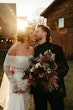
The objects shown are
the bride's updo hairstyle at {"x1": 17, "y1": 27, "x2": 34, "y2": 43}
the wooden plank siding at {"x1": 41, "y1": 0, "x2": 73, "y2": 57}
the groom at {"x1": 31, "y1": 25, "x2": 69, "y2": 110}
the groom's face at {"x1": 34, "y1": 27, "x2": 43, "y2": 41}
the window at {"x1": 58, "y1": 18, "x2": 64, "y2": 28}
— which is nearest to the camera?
the groom at {"x1": 31, "y1": 25, "x2": 69, "y2": 110}

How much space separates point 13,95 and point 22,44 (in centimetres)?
94

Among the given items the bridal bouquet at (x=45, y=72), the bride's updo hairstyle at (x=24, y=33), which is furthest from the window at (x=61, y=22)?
the bridal bouquet at (x=45, y=72)

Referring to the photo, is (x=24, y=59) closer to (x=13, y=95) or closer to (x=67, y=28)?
(x=13, y=95)

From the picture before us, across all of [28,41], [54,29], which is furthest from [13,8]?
[28,41]

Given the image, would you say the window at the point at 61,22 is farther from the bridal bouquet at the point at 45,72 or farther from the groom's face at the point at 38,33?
the bridal bouquet at the point at 45,72

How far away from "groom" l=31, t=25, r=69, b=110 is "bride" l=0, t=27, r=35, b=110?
0.86 feet

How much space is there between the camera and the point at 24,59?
218 inches

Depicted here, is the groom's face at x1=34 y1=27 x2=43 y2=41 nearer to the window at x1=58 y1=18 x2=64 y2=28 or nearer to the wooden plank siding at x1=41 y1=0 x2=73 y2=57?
the wooden plank siding at x1=41 y1=0 x2=73 y2=57

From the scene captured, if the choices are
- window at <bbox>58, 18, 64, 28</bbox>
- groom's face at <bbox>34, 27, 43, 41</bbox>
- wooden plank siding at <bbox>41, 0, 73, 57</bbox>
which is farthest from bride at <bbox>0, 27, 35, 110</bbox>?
window at <bbox>58, 18, 64, 28</bbox>

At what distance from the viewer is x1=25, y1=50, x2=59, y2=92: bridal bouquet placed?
4.91 m

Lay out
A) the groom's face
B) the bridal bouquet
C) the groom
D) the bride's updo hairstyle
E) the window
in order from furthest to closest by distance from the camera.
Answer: the window → the bride's updo hairstyle → the groom's face → the groom → the bridal bouquet

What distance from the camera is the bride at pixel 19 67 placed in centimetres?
548

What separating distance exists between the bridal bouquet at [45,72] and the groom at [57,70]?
0.37ft

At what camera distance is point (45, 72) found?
491cm
